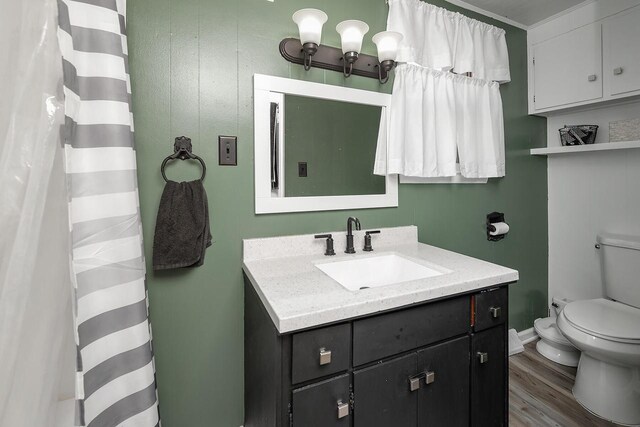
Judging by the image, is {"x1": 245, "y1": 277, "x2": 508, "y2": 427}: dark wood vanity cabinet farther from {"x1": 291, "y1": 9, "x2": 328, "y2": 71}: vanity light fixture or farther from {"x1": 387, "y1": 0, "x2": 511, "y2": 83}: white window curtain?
{"x1": 387, "y1": 0, "x2": 511, "y2": 83}: white window curtain

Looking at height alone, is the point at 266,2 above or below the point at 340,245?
above

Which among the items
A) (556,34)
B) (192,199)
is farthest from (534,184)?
(192,199)

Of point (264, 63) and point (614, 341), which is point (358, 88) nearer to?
point (264, 63)

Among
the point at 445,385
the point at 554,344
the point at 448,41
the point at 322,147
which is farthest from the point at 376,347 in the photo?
the point at 554,344

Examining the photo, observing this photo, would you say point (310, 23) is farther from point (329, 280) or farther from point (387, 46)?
point (329, 280)

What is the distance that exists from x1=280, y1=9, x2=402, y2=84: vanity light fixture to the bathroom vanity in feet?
2.89

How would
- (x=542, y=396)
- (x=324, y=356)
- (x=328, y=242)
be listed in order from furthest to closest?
(x=542, y=396), (x=328, y=242), (x=324, y=356)

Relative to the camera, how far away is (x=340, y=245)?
1.46m

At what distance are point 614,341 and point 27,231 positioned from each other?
6.95ft

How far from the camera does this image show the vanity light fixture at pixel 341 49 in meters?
1.22

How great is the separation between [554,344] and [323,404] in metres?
1.98

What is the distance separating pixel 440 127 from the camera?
165cm

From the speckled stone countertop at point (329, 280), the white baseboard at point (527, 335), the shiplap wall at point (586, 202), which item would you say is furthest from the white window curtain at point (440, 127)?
the white baseboard at point (527, 335)

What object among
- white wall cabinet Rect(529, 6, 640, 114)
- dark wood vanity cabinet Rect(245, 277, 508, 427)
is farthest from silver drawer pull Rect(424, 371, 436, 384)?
white wall cabinet Rect(529, 6, 640, 114)
